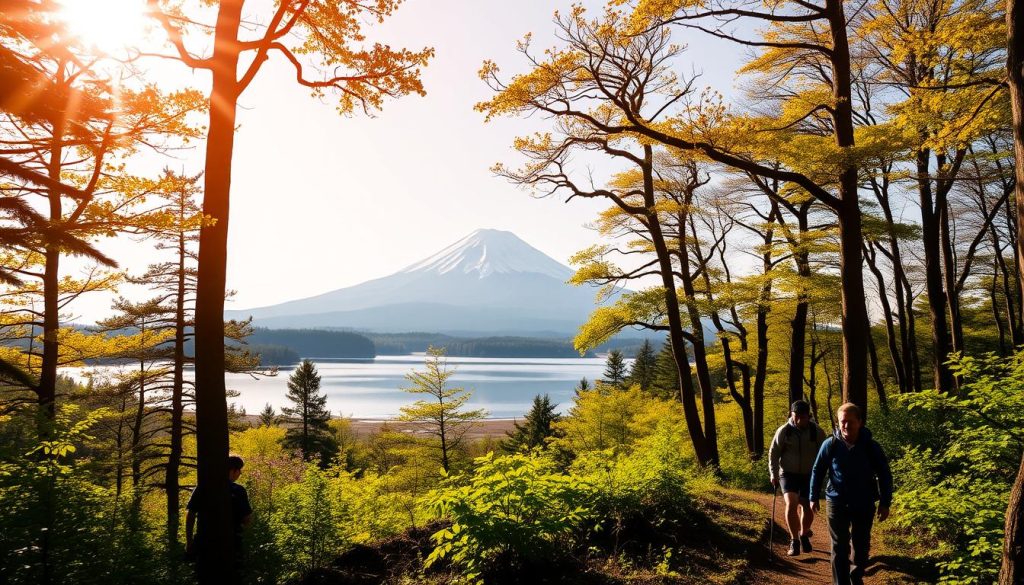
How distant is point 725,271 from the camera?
17625 mm

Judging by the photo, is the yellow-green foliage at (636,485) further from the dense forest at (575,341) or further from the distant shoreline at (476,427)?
the distant shoreline at (476,427)

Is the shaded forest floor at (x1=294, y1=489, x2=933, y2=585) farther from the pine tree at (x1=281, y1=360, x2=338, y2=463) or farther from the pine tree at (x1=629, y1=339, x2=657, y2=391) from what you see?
the pine tree at (x1=629, y1=339, x2=657, y2=391)

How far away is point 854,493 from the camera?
454cm

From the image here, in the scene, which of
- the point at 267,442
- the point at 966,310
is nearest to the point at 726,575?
the point at 267,442

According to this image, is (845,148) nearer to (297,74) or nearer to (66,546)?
(297,74)

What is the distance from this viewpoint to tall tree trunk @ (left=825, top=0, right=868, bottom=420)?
6.70 meters

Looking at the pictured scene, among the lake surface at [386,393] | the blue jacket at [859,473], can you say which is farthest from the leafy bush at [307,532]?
the lake surface at [386,393]

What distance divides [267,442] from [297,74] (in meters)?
27.7

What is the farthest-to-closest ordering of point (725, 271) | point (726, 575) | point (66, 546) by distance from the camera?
point (725, 271)
point (726, 575)
point (66, 546)

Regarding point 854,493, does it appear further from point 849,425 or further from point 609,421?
point 609,421

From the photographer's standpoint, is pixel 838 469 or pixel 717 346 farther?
pixel 717 346

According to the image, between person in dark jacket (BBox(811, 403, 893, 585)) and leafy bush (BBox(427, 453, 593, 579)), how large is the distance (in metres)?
2.27

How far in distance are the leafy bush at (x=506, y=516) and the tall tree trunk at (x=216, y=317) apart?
2.36 m

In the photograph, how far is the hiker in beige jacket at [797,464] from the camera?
5.94 m
